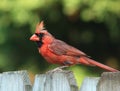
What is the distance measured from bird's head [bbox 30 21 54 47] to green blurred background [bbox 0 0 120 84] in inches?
44.8

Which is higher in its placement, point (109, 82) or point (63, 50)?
point (63, 50)

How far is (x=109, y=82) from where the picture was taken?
2.32 m

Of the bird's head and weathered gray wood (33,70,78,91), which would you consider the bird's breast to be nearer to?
the bird's head

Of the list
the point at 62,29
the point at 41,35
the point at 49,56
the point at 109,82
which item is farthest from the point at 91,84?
the point at 62,29

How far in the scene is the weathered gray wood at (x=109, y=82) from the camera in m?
2.29

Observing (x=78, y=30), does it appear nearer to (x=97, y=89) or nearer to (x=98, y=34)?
(x=98, y=34)

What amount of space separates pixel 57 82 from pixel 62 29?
3.13 meters

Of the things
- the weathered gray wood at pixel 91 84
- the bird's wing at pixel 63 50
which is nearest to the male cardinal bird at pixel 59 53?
the bird's wing at pixel 63 50

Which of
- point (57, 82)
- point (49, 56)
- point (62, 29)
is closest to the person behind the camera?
Answer: point (57, 82)

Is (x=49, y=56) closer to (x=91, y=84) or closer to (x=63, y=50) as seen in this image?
(x=63, y=50)

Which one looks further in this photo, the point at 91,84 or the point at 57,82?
the point at 57,82

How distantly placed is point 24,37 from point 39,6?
22.0 inches

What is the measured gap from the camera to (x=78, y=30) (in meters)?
5.62

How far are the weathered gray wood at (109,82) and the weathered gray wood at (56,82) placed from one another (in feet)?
0.49
